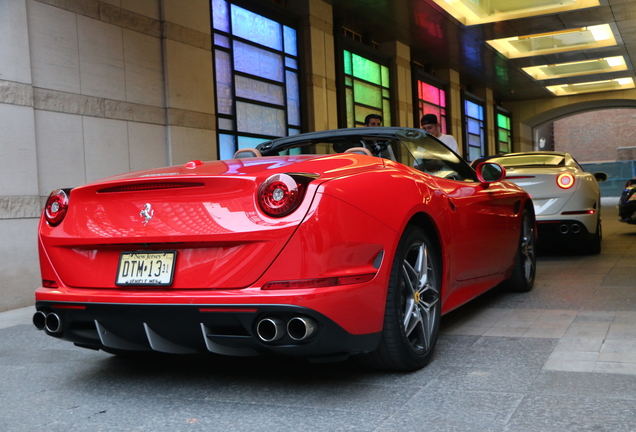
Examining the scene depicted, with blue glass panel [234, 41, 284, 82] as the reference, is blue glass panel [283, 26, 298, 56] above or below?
above

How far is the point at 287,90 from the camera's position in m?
13.5

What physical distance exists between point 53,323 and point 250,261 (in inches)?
42.4

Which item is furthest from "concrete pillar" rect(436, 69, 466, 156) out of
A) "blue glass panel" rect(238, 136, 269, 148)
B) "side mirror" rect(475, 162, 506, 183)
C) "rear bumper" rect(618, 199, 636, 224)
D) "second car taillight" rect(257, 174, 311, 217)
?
"second car taillight" rect(257, 174, 311, 217)

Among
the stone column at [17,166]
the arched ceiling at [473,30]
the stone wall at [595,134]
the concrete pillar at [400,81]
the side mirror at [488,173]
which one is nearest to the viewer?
the side mirror at [488,173]

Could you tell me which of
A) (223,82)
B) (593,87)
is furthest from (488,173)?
(593,87)

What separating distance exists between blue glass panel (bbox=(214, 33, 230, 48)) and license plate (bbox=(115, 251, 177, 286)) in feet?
29.3

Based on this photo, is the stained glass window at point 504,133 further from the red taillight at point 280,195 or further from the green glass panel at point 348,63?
the red taillight at point 280,195

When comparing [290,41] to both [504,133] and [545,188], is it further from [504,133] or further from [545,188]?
[504,133]

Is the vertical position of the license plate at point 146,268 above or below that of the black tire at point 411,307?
above

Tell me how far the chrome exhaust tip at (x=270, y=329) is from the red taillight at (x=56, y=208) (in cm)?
123

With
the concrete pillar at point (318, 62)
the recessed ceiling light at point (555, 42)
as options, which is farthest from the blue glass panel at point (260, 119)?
the recessed ceiling light at point (555, 42)

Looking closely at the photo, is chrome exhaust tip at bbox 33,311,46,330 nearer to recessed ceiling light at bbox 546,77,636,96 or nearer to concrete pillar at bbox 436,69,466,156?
concrete pillar at bbox 436,69,466,156

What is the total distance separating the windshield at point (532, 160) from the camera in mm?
8789

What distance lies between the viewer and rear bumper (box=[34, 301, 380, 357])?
281 centimetres
